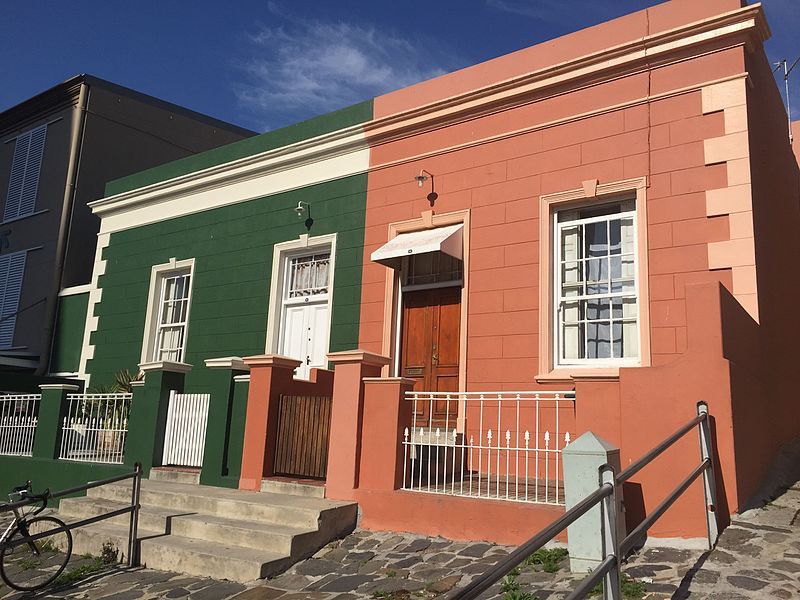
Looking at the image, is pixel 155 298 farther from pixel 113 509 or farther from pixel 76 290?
pixel 113 509

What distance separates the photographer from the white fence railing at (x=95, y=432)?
9.50 meters

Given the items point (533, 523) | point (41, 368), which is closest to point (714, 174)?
point (533, 523)

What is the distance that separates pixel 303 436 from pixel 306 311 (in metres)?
3.16

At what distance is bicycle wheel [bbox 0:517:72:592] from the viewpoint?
625cm

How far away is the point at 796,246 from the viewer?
10062 millimetres

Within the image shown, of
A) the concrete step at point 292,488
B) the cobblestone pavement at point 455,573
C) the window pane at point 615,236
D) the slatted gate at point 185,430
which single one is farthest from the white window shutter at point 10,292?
the window pane at point 615,236

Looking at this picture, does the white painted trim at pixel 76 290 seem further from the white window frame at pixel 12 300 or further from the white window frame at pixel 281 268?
the white window frame at pixel 281 268

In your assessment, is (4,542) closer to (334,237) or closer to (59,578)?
(59,578)

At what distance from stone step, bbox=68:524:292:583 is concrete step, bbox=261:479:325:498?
3.33ft

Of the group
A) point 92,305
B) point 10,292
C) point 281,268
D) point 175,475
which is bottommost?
point 175,475

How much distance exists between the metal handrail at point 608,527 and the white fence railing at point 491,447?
3.91ft

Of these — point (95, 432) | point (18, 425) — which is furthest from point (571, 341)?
point (18, 425)

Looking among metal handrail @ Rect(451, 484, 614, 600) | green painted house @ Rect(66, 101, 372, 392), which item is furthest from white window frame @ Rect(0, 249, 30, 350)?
metal handrail @ Rect(451, 484, 614, 600)

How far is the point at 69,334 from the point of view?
1399 cm
